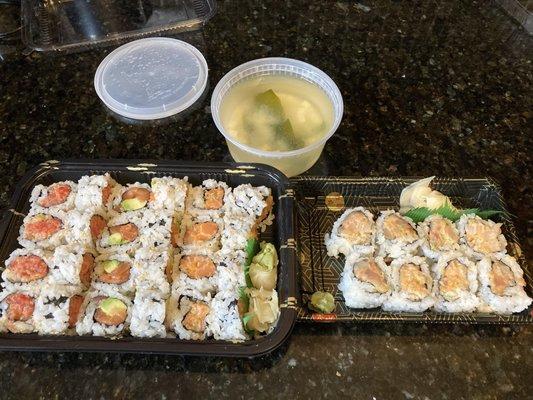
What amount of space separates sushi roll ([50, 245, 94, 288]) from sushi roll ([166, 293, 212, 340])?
27 cm

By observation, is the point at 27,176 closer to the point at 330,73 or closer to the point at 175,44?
the point at 175,44

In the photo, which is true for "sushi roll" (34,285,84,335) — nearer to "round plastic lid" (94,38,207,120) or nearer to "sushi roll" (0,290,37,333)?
"sushi roll" (0,290,37,333)

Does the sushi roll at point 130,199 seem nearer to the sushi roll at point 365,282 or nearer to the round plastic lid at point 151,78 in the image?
the round plastic lid at point 151,78

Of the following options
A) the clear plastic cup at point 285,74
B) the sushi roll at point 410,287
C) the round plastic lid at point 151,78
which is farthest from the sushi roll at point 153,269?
the round plastic lid at point 151,78

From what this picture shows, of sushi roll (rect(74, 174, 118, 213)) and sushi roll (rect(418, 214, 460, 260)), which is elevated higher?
sushi roll (rect(418, 214, 460, 260))

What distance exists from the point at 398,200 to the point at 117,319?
1.00 meters

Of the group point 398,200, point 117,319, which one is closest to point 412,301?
point 398,200

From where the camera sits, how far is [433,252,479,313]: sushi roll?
4.49ft

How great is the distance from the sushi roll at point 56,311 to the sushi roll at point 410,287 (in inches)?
34.4

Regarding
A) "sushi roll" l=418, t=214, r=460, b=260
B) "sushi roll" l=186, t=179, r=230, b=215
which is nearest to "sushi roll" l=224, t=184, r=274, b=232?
"sushi roll" l=186, t=179, r=230, b=215

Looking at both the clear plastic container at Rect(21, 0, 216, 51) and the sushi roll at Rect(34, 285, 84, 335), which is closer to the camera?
the sushi roll at Rect(34, 285, 84, 335)

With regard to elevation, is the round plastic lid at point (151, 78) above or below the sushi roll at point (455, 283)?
below

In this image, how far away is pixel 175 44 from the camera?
2094mm

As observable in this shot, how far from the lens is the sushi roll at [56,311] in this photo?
128cm
